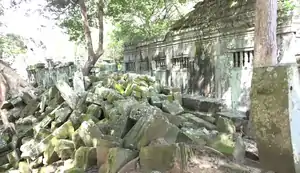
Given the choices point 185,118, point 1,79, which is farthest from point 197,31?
point 1,79

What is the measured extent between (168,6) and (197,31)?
19.7ft

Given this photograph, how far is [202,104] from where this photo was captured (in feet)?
14.4

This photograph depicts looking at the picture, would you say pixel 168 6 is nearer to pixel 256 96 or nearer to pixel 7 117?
pixel 7 117

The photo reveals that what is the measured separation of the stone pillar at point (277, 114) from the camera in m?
2.12

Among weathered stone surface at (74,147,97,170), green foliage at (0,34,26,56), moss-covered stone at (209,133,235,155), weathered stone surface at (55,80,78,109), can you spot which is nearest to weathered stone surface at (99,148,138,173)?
weathered stone surface at (74,147,97,170)

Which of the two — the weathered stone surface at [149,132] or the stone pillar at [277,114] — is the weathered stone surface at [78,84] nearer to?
the weathered stone surface at [149,132]

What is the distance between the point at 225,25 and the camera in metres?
5.86

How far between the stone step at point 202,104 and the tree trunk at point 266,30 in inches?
34.3

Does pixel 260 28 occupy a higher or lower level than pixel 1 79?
higher

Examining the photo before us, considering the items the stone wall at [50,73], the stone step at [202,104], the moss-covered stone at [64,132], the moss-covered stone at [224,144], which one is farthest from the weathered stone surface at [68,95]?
the moss-covered stone at [224,144]

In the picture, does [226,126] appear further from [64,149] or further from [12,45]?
[12,45]

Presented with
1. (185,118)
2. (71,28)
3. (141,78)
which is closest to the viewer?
(185,118)

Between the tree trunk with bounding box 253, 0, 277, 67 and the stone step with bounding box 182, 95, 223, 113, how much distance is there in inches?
34.3

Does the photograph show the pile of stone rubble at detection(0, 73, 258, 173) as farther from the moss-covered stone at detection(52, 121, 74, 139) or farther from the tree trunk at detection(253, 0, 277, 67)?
the tree trunk at detection(253, 0, 277, 67)
